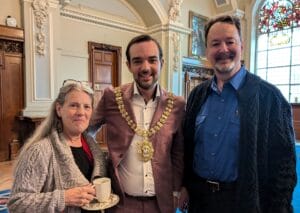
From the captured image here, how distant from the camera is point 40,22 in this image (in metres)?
4.99

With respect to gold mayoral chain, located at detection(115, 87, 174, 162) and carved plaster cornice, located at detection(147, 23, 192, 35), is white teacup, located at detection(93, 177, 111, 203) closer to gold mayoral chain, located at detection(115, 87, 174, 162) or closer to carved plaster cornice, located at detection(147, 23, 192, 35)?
gold mayoral chain, located at detection(115, 87, 174, 162)

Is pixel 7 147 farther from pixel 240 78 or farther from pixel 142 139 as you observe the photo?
pixel 240 78

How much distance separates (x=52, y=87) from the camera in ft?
17.1

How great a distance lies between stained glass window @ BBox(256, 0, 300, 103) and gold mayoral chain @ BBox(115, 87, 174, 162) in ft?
27.9

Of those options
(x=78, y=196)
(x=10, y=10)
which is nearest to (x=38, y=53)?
(x=10, y=10)

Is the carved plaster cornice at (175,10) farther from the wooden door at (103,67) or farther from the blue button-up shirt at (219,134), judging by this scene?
the blue button-up shirt at (219,134)

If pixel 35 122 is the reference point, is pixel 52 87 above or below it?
above

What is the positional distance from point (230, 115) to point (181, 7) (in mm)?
7507

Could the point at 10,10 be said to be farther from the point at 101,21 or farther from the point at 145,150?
the point at 145,150

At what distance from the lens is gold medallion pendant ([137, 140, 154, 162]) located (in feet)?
4.52

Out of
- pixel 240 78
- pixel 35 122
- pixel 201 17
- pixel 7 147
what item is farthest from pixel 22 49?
pixel 201 17

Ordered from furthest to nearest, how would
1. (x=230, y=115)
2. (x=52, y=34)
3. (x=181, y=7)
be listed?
(x=181, y=7)
(x=52, y=34)
(x=230, y=115)

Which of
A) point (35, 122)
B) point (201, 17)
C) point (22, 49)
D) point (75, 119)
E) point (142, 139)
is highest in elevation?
point (201, 17)

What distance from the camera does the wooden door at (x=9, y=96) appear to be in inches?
189
